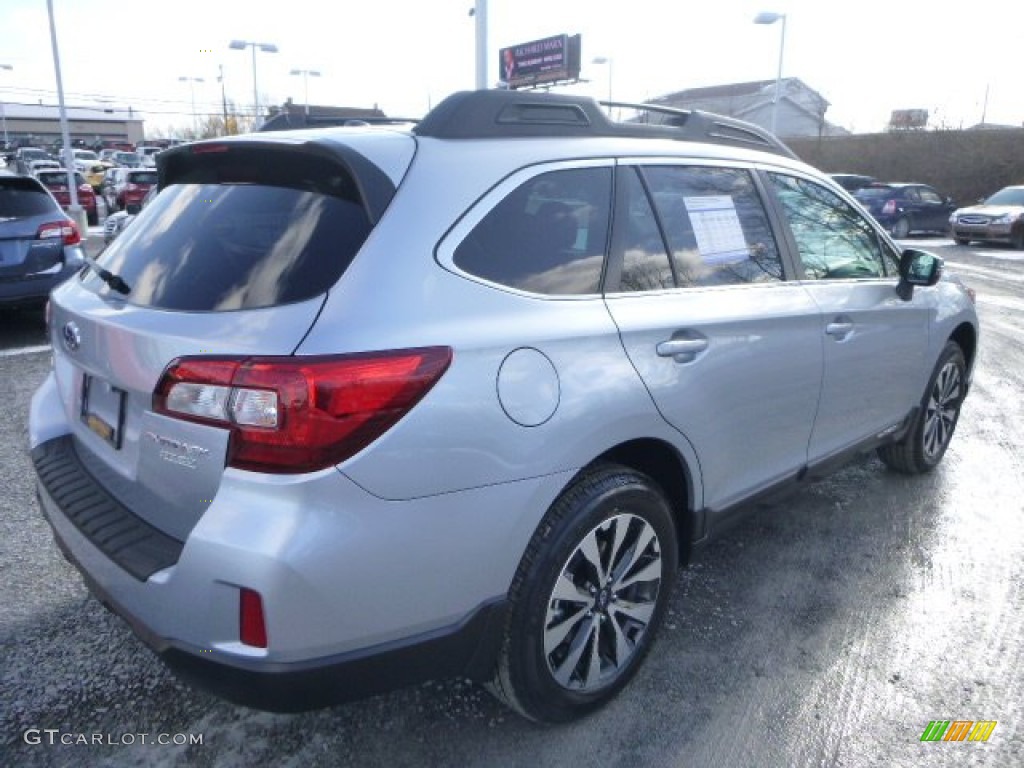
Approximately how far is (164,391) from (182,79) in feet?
190

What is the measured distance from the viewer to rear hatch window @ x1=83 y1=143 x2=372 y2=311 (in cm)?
200

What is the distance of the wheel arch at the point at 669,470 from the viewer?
249 centimetres

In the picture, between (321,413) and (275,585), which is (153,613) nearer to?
(275,585)

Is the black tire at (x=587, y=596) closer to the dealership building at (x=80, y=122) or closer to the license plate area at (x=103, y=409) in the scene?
the license plate area at (x=103, y=409)

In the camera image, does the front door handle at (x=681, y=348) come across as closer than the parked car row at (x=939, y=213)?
Yes

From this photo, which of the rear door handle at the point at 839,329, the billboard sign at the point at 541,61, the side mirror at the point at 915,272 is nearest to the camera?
the rear door handle at the point at 839,329

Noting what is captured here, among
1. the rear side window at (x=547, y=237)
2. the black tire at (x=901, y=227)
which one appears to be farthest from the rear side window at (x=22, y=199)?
the black tire at (x=901, y=227)

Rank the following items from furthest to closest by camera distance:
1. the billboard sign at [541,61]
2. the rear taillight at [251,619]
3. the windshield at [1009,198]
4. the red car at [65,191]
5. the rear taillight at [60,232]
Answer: the billboard sign at [541,61] < the red car at [65,191] < the windshield at [1009,198] < the rear taillight at [60,232] < the rear taillight at [251,619]

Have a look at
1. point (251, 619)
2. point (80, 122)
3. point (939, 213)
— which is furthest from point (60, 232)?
point (80, 122)

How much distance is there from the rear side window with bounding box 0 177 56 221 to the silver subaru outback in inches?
208

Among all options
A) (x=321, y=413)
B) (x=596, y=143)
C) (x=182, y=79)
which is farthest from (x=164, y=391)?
Result: (x=182, y=79)

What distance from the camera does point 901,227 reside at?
71.4 feet

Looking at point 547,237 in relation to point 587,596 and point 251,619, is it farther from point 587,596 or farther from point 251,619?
point 251,619

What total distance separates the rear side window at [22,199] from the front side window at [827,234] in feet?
22.0
